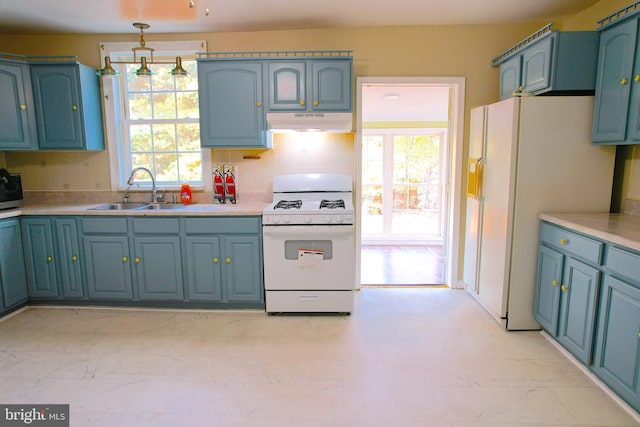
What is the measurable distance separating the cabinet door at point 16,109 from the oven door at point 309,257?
227cm

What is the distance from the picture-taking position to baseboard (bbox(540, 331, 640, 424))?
6.00 ft

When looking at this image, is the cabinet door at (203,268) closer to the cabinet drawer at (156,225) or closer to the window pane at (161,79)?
the cabinet drawer at (156,225)

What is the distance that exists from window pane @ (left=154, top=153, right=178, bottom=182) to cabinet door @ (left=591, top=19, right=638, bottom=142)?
3466 millimetres

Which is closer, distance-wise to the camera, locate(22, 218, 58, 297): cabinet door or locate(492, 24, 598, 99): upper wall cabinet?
locate(492, 24, 598, 99): upper wall cabinet

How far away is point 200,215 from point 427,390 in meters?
2.06

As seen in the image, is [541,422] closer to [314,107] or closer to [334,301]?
[334,301]

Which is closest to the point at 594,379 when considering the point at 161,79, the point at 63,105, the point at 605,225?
the point at 605,225

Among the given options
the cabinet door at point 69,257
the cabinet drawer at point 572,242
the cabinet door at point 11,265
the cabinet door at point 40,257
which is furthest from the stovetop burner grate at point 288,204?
the cabinet door at point 11,265

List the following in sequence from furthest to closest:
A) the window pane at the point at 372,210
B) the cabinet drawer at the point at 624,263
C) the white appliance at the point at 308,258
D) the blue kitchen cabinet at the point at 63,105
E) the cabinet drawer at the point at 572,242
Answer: the window pane at the point at 372,210
the blue kitchen cabinet at the point at 63,105
the white appliance at the point at 308,258
the cabinet drawer at the point at 572,242
the cabinet drawer at the point at 624,263

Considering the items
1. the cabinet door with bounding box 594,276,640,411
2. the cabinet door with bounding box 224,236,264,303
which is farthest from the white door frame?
the cabinet door with bounding box 594,276,640,411

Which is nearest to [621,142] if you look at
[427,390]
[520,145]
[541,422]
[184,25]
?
[520,145]

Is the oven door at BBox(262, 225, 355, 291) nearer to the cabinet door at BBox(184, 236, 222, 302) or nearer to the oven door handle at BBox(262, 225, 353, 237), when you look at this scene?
the oven door handle at BBox(262, 225, 353, 237)

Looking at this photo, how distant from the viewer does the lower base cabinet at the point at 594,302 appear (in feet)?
5.80

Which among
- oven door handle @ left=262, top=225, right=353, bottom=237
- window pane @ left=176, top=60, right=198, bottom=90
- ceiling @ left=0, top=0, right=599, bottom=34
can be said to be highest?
ceiling @ left=0, top=0, right=599, bottom=34
